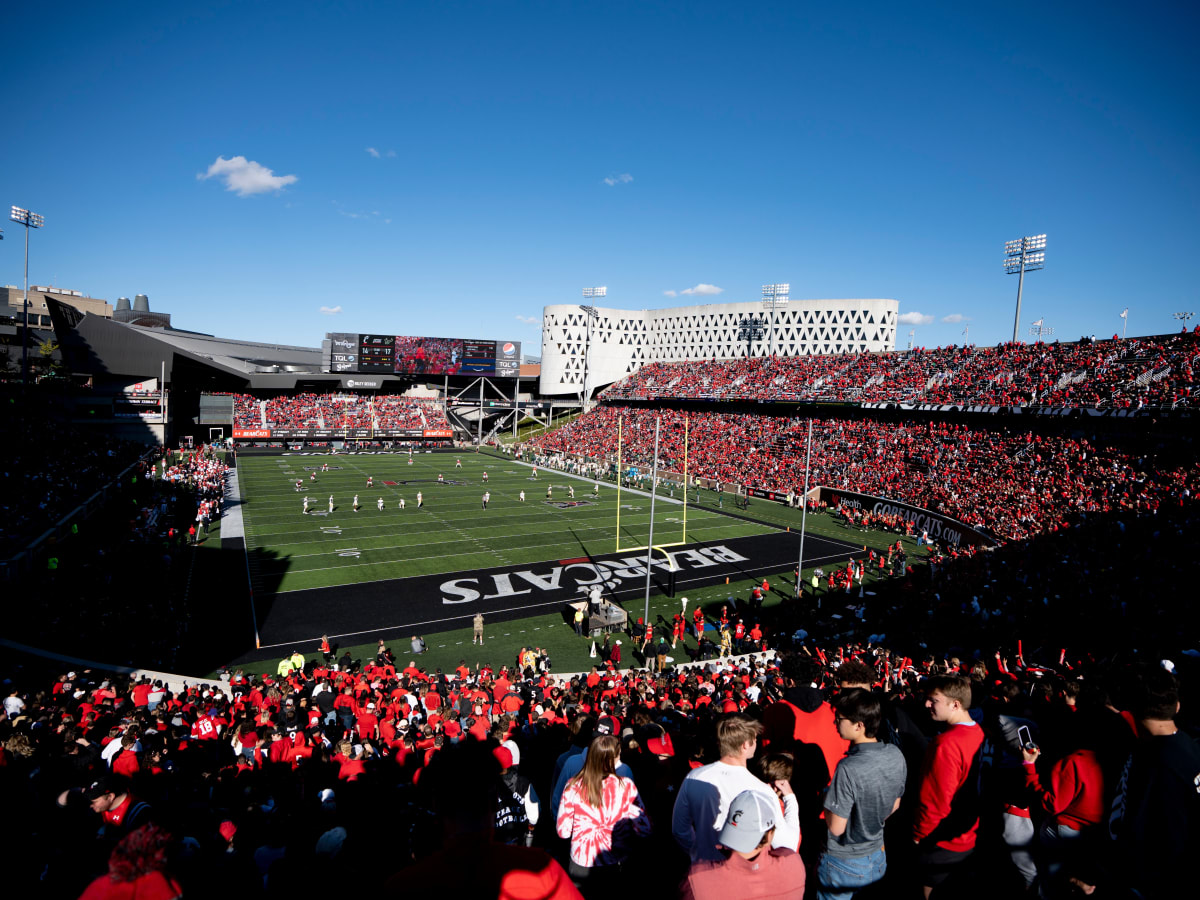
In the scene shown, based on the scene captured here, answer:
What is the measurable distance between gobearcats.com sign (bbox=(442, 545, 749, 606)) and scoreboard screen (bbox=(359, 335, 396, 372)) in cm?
5824

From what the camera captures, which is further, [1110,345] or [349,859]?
[1110,345]

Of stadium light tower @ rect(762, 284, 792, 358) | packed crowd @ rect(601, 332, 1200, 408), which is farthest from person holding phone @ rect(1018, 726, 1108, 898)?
stadium light tower @ rect(762, 284, 792, 358)

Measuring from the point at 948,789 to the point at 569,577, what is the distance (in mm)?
21542

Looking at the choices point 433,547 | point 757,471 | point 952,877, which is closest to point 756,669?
point 952,877

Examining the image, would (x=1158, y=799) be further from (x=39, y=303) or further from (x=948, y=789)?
(x=39, y=303)

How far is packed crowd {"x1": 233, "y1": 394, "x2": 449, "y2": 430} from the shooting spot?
69.2 meters

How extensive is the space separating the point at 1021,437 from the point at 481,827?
40104 millimetres

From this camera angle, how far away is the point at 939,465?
3756cm

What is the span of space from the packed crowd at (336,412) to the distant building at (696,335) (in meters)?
18.5

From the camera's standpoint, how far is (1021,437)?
3491 centimetres

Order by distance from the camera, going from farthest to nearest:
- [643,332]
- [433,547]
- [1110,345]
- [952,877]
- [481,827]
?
[643,332] → [1110,345] → [433,547] → [952,877] → [481,827]

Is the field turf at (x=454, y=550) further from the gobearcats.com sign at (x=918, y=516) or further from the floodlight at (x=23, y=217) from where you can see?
the floodlight at (x=23, y=217)

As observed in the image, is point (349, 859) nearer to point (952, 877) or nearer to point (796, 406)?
point (952, 877)

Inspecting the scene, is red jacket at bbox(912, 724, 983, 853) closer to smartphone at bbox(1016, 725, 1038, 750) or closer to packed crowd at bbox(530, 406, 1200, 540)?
smartphone at bbox(1016, 725, 1038, 750)
